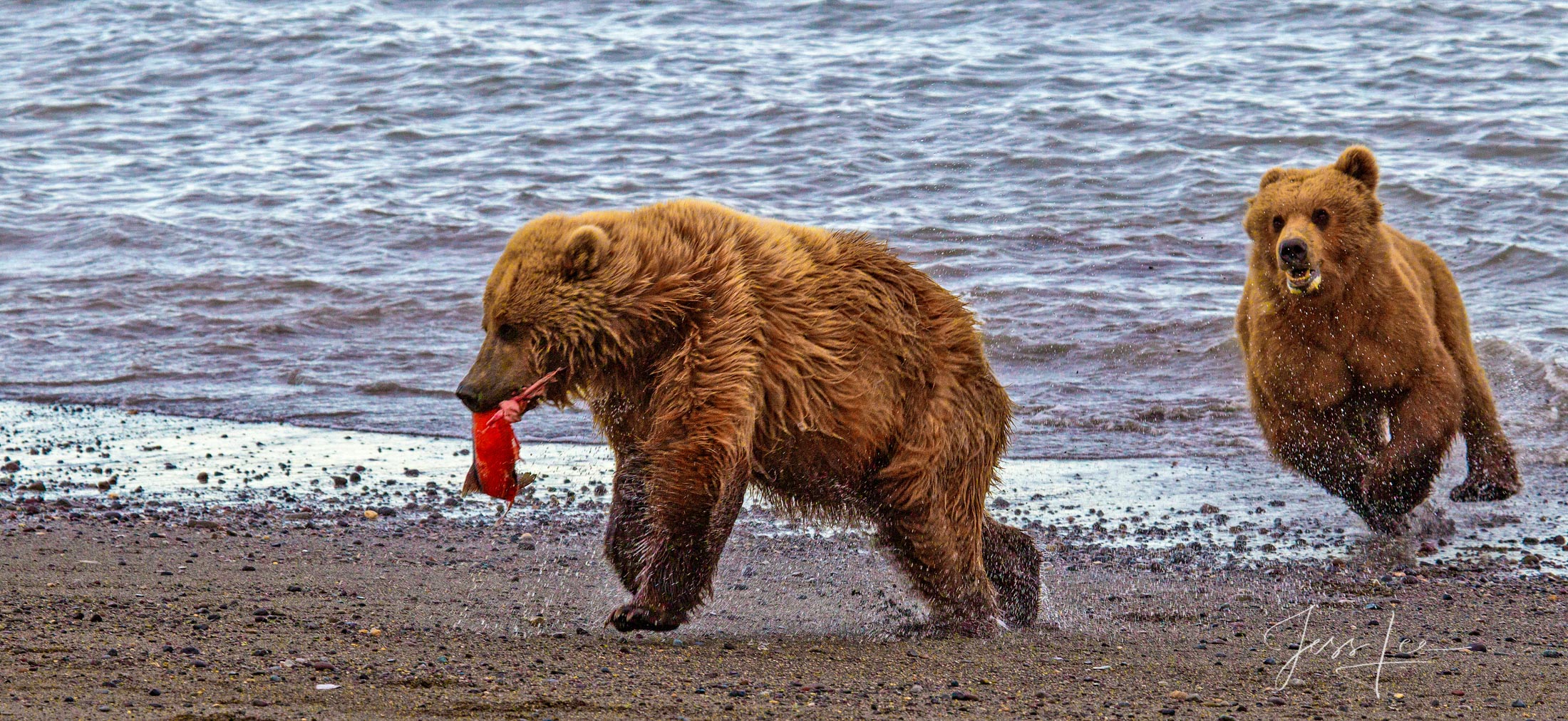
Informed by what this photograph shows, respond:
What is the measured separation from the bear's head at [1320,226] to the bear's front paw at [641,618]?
3.50m

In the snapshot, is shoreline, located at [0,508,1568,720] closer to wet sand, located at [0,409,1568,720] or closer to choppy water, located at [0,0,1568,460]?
wet sand, located at [0,409,1568,720]

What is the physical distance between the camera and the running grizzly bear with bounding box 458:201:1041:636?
4.50 metres

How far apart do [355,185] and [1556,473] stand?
11.2 meters

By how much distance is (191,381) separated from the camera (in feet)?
31.8

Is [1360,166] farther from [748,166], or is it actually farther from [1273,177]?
[748,166]

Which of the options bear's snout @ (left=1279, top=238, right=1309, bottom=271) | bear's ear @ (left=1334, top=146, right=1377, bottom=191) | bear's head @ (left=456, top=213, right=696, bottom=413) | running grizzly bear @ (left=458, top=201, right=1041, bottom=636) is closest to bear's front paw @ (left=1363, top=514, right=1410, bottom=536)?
bear's snout @ (left=1279, top=238, right=1309, bottom=271)

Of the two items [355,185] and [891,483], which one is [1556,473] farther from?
[355,185]

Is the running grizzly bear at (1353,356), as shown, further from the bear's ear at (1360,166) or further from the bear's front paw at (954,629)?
the bear's front paw at (954,629)

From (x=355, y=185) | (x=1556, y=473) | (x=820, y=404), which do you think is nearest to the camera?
(x=820, y=404)

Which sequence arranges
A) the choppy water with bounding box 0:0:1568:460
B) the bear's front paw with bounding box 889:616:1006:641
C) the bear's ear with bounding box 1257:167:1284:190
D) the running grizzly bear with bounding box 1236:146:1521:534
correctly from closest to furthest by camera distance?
the bear's front paw with bounding box 889:616:1006:641
the running grizzly bear with bounding box 1236:146:1521:534
the bear's ear with bounding box 1257:167:1284:190
the choppy water with bounding box 0:0:1568:460

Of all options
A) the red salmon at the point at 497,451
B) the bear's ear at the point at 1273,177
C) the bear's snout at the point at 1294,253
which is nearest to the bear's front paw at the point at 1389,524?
the bear's snout at the point at 1294,253

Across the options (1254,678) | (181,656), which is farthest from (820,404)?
(181,656)

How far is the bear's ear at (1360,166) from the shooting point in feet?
23.1

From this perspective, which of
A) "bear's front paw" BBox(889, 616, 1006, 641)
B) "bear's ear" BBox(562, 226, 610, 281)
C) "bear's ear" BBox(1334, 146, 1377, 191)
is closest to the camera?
"bear's ear" BBox(562, 226, 610, 281)
